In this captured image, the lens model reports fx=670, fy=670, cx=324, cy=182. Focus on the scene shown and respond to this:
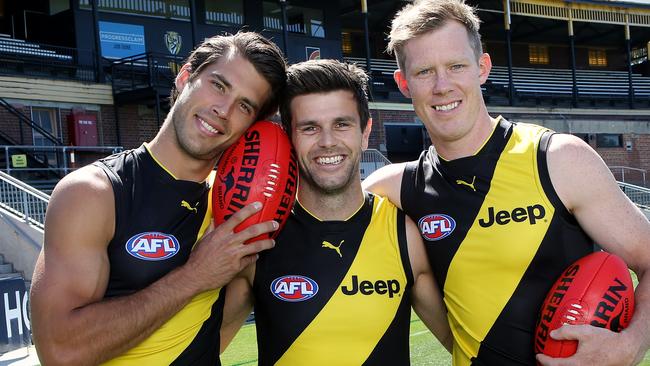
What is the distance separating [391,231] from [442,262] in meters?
0.31

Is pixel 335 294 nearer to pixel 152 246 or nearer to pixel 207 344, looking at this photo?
pixel 207 344

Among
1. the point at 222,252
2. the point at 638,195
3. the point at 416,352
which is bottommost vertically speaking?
the point at 416,352

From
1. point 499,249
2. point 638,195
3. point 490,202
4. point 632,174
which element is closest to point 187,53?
point 638,195

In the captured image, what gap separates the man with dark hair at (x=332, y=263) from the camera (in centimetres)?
320

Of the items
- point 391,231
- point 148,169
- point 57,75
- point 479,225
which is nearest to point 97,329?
point 148,169

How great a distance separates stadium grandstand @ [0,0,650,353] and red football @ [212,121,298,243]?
23.7 ft

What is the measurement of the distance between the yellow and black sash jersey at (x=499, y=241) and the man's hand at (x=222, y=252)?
2.91 ft

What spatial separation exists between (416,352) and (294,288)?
4543 millimetres

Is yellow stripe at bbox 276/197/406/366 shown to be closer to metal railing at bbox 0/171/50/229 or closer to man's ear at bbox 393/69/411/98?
man's ear at bbox 393/69/411/98

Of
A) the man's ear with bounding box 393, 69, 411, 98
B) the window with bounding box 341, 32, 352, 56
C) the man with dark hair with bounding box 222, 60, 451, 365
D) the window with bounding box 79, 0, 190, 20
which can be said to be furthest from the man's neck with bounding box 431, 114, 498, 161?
the window with bounding box 341, 32, 352, 56

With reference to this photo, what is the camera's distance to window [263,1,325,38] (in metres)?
22.8

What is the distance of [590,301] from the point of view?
2678mm

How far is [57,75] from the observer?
17.4 meters

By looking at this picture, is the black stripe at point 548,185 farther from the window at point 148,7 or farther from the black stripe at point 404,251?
the window at point 148,7
